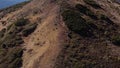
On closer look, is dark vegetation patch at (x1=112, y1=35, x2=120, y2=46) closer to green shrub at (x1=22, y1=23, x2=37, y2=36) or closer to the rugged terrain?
the rugged terrain

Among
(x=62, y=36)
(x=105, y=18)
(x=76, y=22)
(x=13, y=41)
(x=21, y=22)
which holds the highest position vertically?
(x=76, y=22)

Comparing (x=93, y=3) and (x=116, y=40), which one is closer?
(x=116, y=40)

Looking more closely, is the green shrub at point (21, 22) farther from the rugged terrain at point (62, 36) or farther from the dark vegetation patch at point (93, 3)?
the dark vegetation patch at point (93, 3)

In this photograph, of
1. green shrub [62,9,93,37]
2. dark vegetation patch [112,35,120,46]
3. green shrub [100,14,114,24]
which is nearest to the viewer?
dark vegetation patch [112,35,120,46]

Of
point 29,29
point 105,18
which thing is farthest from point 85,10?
point 29,29

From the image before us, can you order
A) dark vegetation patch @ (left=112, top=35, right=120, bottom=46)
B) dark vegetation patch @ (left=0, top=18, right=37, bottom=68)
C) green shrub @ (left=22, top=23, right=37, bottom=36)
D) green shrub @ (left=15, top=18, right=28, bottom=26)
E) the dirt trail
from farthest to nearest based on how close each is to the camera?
green shrub @ (left=15, top=18, right=28, bottom=26), green shrub @ (left=22, top=23, right=37, bottom=36), dark vegetation patch @ (left=112, top=35, right=120, bottom=46), dark vegetation patch @ (left=0, top=18, right=37, bottom=68), the dirt trail

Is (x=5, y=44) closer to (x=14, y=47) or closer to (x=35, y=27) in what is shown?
(x=14, y=47)

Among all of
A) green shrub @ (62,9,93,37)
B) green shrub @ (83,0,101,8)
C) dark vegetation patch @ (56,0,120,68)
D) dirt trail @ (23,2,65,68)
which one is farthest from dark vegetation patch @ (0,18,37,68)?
green shrub @ (83,0,101,8)

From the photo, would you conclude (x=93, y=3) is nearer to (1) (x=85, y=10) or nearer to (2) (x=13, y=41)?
(1) (x=85, y=10)
